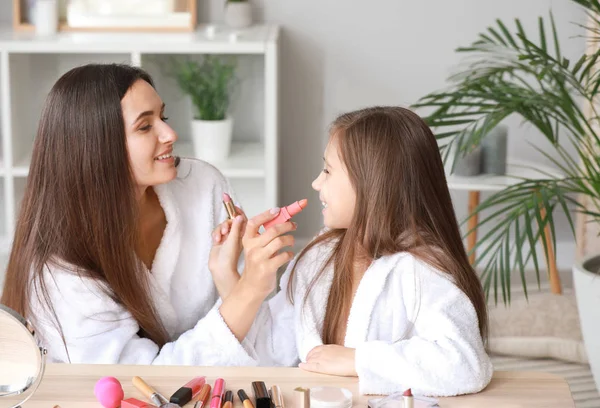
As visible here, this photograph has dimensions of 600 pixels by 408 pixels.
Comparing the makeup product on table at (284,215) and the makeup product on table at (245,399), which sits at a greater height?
the makeup product on table at (284,215)

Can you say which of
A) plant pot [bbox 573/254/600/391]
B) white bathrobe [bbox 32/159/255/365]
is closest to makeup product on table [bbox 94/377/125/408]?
white bathrobe [bbox 32/159/255/365]

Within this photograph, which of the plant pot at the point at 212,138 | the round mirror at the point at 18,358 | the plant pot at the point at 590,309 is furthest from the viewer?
the plant pot at the point at 212,138

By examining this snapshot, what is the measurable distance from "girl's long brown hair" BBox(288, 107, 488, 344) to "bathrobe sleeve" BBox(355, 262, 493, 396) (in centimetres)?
12

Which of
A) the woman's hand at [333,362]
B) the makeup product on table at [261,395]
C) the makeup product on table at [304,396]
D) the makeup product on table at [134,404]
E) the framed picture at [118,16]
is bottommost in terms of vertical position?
the woman's hand at [333,362]

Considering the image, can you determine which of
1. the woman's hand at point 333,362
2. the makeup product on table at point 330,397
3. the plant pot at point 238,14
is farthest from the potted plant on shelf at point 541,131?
the plant pot at point 238,14

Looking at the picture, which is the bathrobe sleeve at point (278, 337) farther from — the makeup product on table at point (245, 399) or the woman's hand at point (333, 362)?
the makeup product on table at point (245, 399)

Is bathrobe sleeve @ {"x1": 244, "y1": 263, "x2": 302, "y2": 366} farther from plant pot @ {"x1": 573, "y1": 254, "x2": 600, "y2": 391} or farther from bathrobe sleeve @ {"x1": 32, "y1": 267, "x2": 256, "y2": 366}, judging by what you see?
plant pot @ {"x1": 573, "y1": 254, "x2": 600, "y2": 391}

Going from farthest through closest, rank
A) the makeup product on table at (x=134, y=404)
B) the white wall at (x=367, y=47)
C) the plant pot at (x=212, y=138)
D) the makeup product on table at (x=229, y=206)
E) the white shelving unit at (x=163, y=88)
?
the white wall at (x=367, y=47)
the plant pot at (x=212, y=138)
the white shelving unit at (x=163, y=88)
the makeup product on table at (x=229, y=206)
the makeup product on table at (x=134, y=404)

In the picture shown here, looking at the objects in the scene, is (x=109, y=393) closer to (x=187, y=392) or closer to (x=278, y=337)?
(x=187, y=392)

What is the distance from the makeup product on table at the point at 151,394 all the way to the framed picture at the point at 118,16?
7.00 feet

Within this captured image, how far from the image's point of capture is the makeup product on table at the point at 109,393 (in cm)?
117

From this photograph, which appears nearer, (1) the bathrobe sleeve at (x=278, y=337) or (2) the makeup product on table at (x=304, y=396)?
(2) the makeup product on table at (x=304, y=396)

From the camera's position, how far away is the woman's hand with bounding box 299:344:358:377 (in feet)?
4.27

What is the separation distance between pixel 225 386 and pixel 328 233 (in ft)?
1.69
